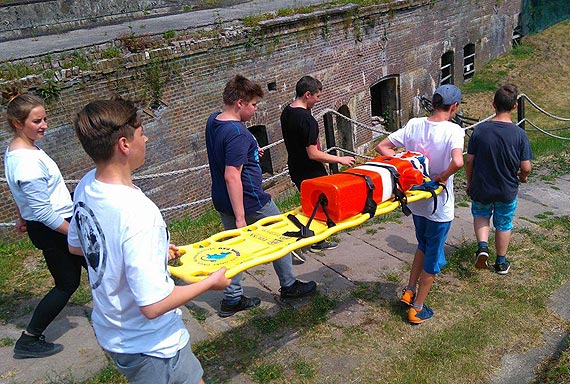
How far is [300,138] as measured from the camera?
4895 millimetres

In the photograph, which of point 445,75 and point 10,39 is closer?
point 10,39

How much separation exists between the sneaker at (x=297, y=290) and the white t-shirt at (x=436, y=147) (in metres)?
1.11

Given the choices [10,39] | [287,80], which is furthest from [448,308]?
[10,39]

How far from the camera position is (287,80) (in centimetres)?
1143

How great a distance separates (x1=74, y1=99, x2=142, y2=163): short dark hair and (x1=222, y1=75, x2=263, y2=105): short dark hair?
5.65 ft

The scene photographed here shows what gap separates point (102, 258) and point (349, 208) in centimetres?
184

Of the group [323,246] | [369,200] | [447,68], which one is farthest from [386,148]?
[447,68]

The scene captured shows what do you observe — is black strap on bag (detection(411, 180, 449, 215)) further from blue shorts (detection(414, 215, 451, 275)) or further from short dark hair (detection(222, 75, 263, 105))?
short dark hair (detection(222, 75, 263, 105))

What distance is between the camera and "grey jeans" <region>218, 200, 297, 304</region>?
410cm

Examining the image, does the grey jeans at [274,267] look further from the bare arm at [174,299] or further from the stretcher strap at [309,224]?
the bare arm at [174,299]

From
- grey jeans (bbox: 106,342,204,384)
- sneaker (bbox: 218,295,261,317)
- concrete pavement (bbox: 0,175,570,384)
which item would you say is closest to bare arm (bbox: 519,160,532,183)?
concrete pavement (bbox: 0,175,570,384)

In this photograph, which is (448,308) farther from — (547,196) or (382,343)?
(547,196)

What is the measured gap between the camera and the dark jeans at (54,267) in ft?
11.8

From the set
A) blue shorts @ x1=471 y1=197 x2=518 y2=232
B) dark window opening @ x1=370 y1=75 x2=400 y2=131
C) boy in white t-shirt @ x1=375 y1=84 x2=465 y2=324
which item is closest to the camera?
boy in white t-shirt @ x1=375 y1=84 x2=465 y2=324
